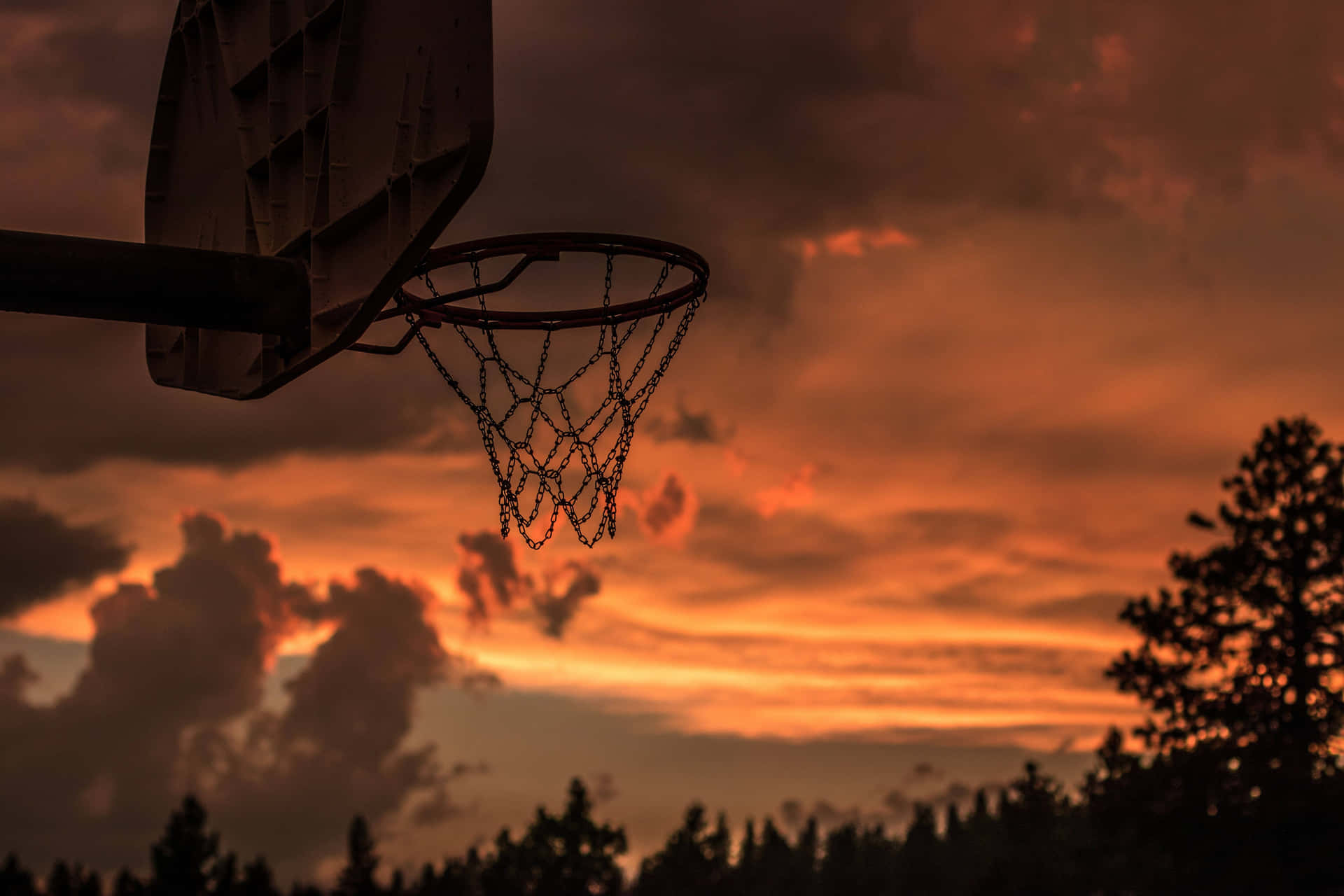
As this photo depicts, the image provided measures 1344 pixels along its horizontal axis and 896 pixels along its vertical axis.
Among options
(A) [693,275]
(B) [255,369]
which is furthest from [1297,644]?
(B) [255,369]

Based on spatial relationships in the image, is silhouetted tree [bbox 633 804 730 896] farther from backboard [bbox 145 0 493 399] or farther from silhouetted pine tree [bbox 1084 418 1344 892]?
backboard [bbox 145 0 493 399]

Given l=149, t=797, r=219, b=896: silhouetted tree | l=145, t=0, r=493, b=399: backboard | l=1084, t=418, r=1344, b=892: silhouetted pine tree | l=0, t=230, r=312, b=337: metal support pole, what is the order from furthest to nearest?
l=149, t=797, r=219, b=896: silhouetted tree < l=1084, t=418, r=1344, b=892: silhouetted pine tree < l=0, t=230, r=312, b=337: metal support pole < l=145, t=0, r=493, b=399: backboard

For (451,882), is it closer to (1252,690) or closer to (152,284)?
(1252,690)

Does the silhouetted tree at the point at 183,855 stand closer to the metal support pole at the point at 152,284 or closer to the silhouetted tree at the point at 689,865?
the silhouetted tree at the point at 689,865

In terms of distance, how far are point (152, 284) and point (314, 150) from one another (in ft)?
3.59

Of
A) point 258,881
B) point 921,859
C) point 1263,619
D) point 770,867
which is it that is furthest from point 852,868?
point 1263,619

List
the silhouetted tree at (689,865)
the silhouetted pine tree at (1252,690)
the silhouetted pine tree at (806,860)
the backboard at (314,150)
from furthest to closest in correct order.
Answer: the silhouetted pine tree at (806,860), the silhouetted tree at (689,865), the silhouetted pine tree at (1252,690), the backboard at (314,150)

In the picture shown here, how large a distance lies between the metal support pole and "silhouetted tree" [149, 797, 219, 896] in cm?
7531

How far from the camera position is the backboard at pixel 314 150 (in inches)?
277

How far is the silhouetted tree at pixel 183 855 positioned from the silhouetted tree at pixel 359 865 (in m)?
7.61

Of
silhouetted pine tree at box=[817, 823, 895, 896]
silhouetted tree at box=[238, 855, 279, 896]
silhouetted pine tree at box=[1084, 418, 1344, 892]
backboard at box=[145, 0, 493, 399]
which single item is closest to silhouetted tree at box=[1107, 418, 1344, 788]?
silhouetted pine tree at box=[1084, 418, 1344, 892]

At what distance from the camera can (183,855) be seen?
77.1 m

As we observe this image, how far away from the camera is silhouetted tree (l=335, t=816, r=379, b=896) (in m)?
82.4

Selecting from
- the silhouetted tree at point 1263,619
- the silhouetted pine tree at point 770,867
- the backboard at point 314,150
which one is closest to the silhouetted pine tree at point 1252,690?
the silhouetted tree at point 1263,619
